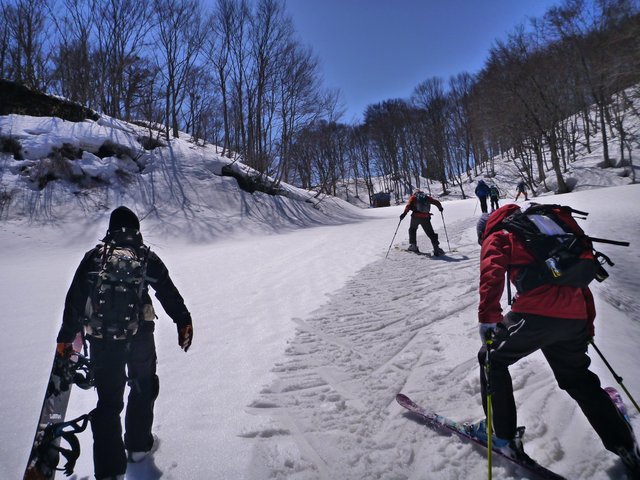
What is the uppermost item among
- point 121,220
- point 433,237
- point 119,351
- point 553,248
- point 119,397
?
point 121,220

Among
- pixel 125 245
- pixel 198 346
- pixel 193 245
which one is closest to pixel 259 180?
pixel 193 245

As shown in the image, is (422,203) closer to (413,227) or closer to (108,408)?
(413,227)

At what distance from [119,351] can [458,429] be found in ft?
8.17

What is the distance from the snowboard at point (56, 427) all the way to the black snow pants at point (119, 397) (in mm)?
150

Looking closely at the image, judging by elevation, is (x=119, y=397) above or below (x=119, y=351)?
below

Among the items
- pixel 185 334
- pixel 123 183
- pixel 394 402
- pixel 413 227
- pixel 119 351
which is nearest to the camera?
pixel 119 351

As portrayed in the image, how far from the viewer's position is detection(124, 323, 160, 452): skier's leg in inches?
94.9

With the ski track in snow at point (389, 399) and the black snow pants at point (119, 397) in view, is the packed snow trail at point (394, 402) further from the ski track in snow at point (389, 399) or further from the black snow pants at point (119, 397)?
the black snow pants at point (119, 397)

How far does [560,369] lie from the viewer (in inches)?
84.4

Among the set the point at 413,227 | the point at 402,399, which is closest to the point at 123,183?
the point at 413,227

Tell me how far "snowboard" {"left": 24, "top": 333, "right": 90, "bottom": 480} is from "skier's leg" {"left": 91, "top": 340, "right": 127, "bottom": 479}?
129 millimetres

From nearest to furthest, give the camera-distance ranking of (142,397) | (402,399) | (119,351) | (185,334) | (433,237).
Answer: (119,351) → (142,397) → (185,334) → (402,399) → (433,237)

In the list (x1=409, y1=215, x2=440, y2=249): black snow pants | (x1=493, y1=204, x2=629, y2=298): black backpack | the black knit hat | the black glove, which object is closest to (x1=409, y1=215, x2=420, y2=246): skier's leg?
(x1=409, y1=215, x2=440, y2=249): black snow pants

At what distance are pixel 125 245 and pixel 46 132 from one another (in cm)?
1742
